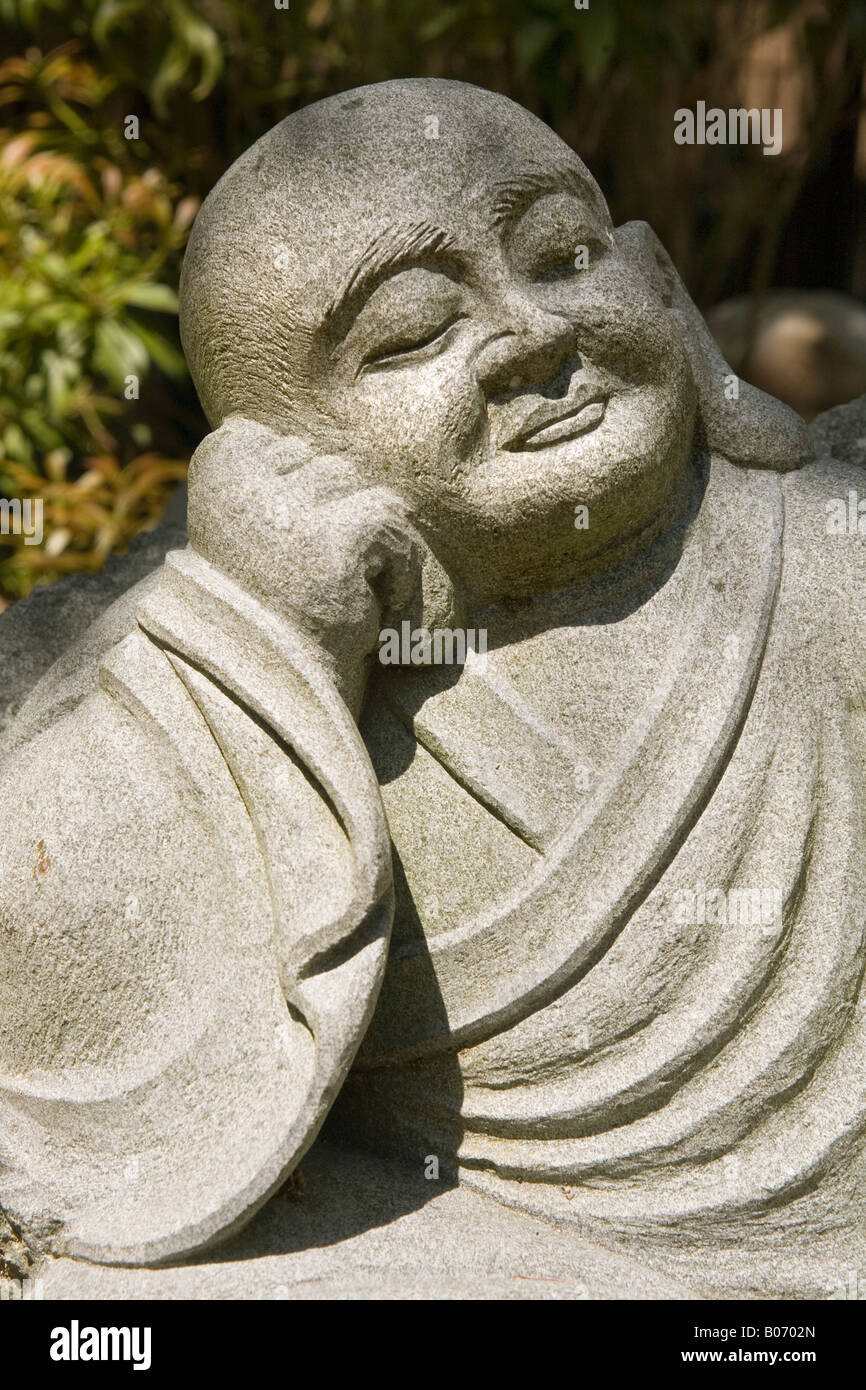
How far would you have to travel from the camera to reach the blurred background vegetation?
4.47 meters

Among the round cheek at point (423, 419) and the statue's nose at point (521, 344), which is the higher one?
the statue's nose at point (521, 344)

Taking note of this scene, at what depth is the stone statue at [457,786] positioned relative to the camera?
1.99 meters

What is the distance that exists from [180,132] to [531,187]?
3.74 m

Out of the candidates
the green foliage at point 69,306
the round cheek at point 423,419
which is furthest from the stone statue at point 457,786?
the green foliage at point 69,306

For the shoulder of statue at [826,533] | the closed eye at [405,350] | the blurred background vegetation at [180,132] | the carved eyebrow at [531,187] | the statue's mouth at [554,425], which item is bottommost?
the shoulder of statue at [826,533]

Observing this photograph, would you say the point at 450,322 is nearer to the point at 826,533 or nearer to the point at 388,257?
the point at 388,257

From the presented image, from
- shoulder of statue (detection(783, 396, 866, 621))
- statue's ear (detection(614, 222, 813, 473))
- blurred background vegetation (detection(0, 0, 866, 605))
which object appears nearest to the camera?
shoulder of statue (detection(783, 396, 866, 621))

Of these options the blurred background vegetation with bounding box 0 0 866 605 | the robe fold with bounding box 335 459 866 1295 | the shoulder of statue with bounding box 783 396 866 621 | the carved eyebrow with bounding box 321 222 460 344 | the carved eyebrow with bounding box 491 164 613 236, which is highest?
the blurred background vegetation with bounding box 0 0 866 605

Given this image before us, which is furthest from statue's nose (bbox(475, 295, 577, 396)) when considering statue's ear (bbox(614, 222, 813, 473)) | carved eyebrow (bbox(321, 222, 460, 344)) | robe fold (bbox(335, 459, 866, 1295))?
robe fold (bbox(335, 459, 866, 1295))

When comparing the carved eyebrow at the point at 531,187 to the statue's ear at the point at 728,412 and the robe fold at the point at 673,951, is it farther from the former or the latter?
the robe fold at the point at 673,951

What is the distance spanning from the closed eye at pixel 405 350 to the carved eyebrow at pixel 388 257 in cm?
7

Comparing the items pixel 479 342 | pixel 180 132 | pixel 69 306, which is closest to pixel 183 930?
pixel 479 342

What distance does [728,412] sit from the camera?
7.48 ft

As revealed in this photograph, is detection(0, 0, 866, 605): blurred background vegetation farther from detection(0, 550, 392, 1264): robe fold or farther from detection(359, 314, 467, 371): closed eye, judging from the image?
detection(0, 550, 392, 1264): robe fold
